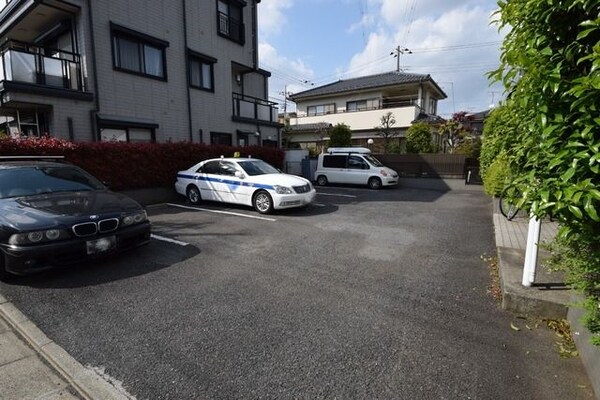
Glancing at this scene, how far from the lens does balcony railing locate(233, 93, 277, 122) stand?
51.3ft

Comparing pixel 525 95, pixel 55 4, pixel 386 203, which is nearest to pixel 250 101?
pixel 55 4

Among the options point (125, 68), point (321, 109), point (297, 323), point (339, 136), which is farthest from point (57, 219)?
point (321, 109)

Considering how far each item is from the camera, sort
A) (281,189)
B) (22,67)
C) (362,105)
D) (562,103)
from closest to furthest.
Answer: (562,103), (281,189), (22,67), (362,105)

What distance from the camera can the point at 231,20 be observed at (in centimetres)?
1525

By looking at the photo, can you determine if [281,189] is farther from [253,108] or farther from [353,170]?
[253,108]

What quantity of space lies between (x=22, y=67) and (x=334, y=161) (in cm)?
1166

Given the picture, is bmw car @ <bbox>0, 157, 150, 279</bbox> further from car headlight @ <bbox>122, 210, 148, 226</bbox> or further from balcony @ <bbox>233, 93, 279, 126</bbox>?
balcony @ <bbox>233, 93, 279, 126</bbox>

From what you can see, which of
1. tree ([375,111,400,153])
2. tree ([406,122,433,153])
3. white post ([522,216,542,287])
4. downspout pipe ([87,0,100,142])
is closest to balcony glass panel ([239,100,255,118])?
downspout pipe ([87,0,100,142])

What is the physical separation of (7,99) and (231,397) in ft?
33.5

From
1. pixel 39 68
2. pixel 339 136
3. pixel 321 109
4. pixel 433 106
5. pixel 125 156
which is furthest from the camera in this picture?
pixel 321 109

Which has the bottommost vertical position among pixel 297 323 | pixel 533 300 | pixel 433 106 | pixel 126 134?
pixel 297 323

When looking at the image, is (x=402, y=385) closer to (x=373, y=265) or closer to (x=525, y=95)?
(x=525, y=95)

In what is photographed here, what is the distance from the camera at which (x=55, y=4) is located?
933 cm

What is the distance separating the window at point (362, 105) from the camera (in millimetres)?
25047
